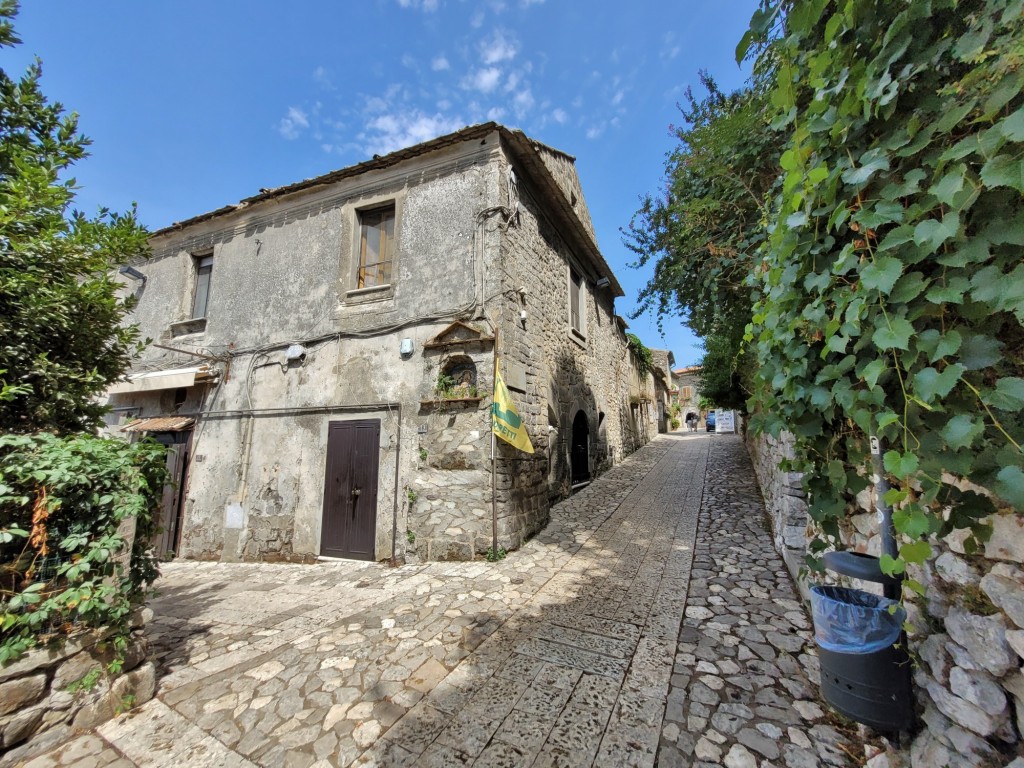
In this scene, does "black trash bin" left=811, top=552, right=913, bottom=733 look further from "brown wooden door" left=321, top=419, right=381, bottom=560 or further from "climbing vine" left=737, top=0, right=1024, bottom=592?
"brown wooden door" left=321, top=419, right=381, bottom=560

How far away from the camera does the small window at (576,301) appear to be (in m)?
9.56

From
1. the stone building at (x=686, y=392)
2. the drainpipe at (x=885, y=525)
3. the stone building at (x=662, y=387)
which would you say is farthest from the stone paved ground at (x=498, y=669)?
the stone building at (x=686, y=392)

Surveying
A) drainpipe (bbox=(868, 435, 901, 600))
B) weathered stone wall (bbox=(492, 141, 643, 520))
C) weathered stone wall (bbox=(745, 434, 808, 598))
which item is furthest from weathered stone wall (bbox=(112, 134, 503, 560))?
drainpipe (bbox=(868, 435, 901, 600))

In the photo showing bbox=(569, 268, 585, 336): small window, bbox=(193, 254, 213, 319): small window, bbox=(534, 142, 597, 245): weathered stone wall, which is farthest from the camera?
bbox=(569, 268, 585, 336): small window

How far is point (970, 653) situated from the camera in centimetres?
153

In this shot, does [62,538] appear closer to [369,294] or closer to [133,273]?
[369,294]

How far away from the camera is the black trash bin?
174cm

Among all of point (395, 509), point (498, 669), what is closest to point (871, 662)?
point (498, 669)

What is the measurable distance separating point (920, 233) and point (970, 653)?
1.64 meters

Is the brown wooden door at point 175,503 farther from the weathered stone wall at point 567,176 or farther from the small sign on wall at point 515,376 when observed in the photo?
the weathered stone wall at point 567,176

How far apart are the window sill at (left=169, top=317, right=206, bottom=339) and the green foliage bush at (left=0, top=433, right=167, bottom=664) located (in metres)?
6.55

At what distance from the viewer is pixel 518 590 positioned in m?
4.30

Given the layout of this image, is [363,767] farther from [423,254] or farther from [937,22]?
[423,254]

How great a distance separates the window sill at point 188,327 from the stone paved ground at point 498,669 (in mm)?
5348
